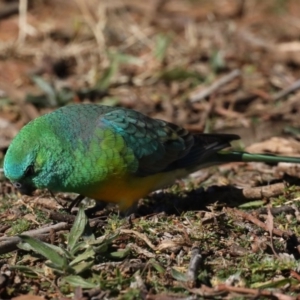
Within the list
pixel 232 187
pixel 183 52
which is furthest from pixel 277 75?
pixel 232 187

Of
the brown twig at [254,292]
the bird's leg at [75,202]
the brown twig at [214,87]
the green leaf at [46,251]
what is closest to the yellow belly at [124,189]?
the bird's leg at [75,202]

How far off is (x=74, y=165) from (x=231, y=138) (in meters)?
1.71

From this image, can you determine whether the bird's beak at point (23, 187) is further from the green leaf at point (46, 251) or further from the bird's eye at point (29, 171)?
the green leaf at point (46, 251)

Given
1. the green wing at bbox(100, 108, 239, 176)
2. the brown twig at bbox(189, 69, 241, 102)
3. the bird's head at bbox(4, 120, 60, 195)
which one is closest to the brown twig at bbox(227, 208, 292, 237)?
the green wing at bbox(100, 108, 239, 176)

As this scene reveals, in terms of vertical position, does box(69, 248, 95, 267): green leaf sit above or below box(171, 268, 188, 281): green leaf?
above

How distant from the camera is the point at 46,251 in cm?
504

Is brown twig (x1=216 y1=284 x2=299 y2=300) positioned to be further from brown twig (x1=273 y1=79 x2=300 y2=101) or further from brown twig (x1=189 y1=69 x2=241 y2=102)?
brown twig (x1=273 y1=79 x2=300 y2=101)

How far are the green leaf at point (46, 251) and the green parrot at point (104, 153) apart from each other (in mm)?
647

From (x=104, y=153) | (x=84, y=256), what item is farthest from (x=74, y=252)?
(x=104, y=153)

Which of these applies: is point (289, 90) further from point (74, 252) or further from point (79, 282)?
point (79, 282)

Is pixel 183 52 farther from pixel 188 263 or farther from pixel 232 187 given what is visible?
pixel 188 263

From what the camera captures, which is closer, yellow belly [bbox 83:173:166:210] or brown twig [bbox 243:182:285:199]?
yellow belly [bbox 83:173:166:210]

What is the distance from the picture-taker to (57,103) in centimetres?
887

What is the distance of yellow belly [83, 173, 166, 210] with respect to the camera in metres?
5.91
